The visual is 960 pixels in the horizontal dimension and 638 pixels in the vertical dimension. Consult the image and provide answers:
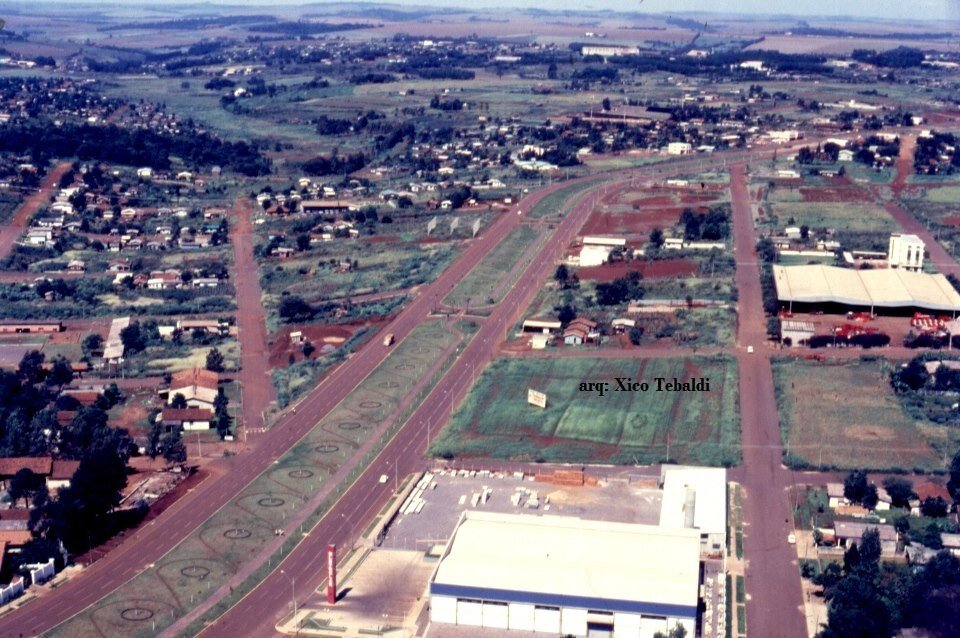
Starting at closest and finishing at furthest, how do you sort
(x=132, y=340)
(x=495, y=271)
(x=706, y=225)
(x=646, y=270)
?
(x=132, y=340) < (x=646, y=270) < (x=495, y=271) < (x=706, y=225)

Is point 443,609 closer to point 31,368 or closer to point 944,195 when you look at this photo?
point 31,368

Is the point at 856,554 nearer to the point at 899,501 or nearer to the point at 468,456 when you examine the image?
the point at 899,501

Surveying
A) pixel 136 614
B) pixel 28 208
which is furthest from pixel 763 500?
pixel 28 208

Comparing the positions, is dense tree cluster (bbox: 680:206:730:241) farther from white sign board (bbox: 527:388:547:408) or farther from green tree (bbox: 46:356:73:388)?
green tree (bbox: 46:356:73:388)

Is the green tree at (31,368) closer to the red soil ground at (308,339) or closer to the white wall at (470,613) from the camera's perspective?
the red soil ground at (308,339)

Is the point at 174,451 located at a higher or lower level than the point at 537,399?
lower

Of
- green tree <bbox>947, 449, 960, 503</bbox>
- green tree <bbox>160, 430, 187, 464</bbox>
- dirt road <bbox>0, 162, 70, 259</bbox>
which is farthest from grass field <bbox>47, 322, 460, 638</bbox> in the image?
dirt road <bbox>0, 162, 70, 259</bbox>
